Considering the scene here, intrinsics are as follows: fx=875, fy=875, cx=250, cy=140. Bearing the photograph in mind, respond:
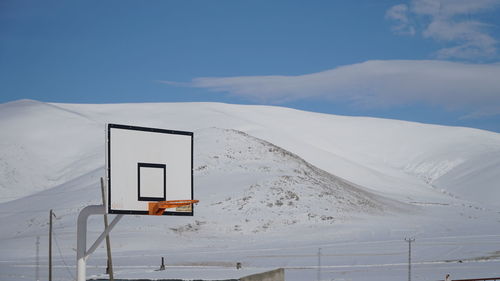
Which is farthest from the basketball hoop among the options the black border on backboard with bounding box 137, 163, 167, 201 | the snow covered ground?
the snow covered ground

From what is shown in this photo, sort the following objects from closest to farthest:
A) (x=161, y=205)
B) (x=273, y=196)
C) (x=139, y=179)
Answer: (x=139, y=179)
(x=161, y=205)
(x=273, y=196)

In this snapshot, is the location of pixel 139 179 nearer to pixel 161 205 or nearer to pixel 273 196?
pixel 161 205

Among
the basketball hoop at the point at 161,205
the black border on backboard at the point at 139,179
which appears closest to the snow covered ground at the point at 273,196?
the black border on backboard at the point at 139,179

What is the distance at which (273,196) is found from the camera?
270ft

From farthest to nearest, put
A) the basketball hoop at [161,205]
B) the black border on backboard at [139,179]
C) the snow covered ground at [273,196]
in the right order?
the snow covered ground at [273,196] → the basketball hoop at [161,205] → the black border on backboard at [139,179]

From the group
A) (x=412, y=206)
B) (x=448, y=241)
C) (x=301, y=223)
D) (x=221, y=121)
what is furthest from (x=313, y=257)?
(x=221, y=121)

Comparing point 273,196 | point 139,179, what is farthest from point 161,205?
point 273,196

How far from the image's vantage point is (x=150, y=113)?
16038 cm

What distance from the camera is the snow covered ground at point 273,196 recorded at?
172ft

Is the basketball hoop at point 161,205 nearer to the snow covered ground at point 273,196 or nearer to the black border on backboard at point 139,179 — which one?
the black border on backboard at point 139,179

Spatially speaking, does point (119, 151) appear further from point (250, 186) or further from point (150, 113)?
point (150, 113)

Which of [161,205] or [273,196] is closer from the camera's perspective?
[161,205]

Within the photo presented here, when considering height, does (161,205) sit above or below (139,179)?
below

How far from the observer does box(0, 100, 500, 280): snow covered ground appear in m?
52.5
